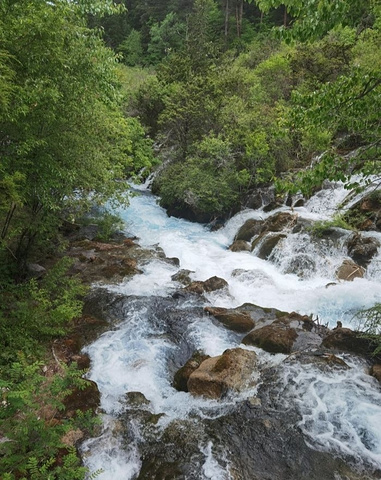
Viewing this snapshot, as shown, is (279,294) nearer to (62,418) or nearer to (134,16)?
(62,418)

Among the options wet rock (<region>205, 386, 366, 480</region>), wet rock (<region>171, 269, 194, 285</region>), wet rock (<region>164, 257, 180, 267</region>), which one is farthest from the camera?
wet rock (<region>164, 257, 180, 267</region>)

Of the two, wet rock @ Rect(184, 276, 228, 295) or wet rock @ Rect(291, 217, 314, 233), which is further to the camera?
wet rock @ Rect(291, 217, 314, 233)

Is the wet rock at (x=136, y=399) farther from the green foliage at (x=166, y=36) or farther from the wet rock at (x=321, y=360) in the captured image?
the green foliage at (x=166, y=36)

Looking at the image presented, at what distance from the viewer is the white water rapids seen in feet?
16.4

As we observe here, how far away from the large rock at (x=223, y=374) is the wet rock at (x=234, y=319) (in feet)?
4.40

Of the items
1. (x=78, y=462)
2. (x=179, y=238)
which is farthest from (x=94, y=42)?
(x=179, y=238)

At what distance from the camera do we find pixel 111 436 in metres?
5.13

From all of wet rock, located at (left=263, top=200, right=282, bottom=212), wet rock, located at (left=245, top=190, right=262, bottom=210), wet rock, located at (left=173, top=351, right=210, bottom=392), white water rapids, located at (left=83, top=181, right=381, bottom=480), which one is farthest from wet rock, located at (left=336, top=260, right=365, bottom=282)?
wet rock, located at (left=245, top=190, right=262, bottom=210)

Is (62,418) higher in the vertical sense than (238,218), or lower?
lower

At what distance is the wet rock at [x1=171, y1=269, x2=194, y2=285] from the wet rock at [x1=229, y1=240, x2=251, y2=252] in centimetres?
313

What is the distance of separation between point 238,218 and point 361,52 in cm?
1046

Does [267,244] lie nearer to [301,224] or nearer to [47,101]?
[301,224]

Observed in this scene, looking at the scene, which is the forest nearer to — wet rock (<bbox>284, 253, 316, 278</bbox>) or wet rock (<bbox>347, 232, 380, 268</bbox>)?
wet rock (<bbox>347, 232, 380, 268</bbox>)

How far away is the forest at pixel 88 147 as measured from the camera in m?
4.25
